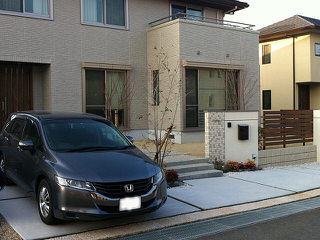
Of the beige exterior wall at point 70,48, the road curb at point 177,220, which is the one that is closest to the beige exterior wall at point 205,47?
the beige exterior wall at point 70,48

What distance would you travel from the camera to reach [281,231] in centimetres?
534

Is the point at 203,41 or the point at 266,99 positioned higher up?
the point at 203,41

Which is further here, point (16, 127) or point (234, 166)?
point (234, 166)

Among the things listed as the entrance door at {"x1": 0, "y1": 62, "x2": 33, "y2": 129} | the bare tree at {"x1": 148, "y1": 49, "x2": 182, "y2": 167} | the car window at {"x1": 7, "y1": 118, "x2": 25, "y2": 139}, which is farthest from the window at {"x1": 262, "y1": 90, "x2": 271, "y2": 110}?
the car window at {"x1": 7, "y1": 118, "x2": 25, "y2": 139}

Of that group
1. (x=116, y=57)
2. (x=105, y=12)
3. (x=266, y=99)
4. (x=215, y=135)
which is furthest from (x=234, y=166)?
(x=266, y=99)

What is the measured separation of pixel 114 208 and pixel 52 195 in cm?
86

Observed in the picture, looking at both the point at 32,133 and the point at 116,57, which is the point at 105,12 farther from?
the point at 32,133

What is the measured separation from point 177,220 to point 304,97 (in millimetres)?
18606

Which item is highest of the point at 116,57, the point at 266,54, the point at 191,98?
the point at 266,54

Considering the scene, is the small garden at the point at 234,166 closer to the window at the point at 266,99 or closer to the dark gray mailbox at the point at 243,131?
the dark gray mailbox at the point at 243,131

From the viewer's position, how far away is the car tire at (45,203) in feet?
16.8

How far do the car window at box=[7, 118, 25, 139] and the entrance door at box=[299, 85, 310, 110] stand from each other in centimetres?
1832

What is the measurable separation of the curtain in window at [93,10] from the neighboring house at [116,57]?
4 cm

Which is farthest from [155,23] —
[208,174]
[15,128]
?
[15,128]
